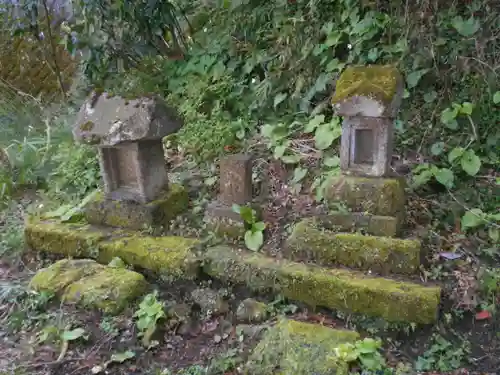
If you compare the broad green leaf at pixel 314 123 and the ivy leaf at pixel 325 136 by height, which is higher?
the broad green leaf at pixel 314 123

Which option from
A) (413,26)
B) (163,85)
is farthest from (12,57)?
(413,26)

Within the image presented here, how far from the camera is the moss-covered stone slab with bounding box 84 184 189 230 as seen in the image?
3852 millimetres

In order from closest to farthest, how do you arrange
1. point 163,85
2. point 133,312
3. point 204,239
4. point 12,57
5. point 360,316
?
point 360,316, point 133,312, point 204,239, point 163,85, point 12,57

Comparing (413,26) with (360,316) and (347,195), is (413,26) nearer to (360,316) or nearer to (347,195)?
(347,195)

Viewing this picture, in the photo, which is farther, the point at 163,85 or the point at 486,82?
the point at 163,85

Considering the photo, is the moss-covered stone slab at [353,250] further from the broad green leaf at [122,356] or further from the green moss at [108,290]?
the broad green leaf at [122,356]

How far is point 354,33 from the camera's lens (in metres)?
4.83

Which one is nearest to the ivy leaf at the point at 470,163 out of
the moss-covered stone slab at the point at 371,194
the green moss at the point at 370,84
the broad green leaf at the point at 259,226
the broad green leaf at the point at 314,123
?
the moss-covered stone slab at the point at 371,194

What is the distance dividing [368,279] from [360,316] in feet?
0.83

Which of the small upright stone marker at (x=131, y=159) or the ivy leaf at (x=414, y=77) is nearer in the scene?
the small upright stone marker at (x=131, y=159)

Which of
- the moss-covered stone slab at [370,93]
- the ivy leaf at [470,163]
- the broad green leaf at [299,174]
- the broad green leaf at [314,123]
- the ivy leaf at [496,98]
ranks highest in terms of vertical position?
the moss-covered stone slab at [370,93]

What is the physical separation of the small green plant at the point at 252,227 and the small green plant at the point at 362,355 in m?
1.10

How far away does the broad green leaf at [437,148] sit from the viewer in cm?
416

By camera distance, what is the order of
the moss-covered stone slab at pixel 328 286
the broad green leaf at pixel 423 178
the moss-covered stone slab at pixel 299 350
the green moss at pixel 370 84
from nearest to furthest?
1. the moss-covered stone slab at pixel 299 350
2. the moss-covered stone slab at pixel 328 286
3. the green moss at pixel 370 84
4. the broad green leaf at pixel 423 178
